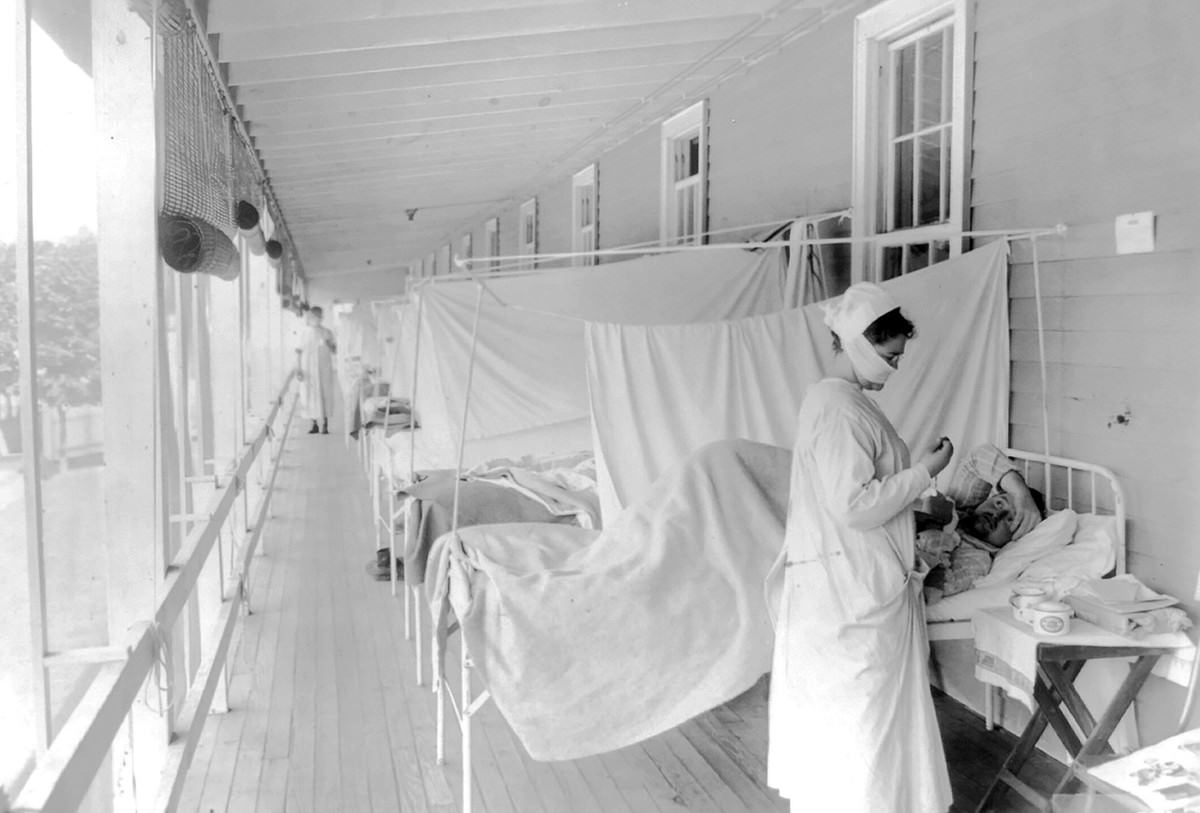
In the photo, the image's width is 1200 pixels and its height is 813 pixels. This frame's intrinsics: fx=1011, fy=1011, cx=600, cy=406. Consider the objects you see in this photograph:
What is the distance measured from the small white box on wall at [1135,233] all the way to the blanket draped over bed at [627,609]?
1436 millimetres

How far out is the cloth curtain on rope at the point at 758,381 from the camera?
392 centimetres

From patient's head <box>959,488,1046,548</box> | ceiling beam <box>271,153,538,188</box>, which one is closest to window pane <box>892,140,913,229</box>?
patient's head <box>959,488,1046,548</box>

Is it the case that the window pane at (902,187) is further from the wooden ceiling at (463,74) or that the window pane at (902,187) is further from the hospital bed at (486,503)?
the hospital bed at (486,503)

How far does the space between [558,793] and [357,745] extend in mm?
902

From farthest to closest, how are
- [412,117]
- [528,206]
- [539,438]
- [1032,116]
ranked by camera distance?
1. [528,206]
2. [412,117]
3. [539,438]
4. [1032,116]

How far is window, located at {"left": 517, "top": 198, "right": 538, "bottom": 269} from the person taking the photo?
36.8 feet

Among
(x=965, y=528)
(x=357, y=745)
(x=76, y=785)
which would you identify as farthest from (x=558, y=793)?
(x=76, y=785)

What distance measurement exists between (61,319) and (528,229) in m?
5.57

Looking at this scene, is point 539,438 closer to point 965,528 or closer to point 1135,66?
point 965,528

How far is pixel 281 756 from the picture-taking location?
12.6 ft

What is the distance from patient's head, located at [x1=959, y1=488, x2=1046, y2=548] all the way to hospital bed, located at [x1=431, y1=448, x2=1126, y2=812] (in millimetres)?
120

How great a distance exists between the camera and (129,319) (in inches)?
115

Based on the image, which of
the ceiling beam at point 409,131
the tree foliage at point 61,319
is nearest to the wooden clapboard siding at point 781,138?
the ceiling beam at point 409,131

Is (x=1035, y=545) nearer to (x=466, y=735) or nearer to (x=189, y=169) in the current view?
(x=466, y=735)
